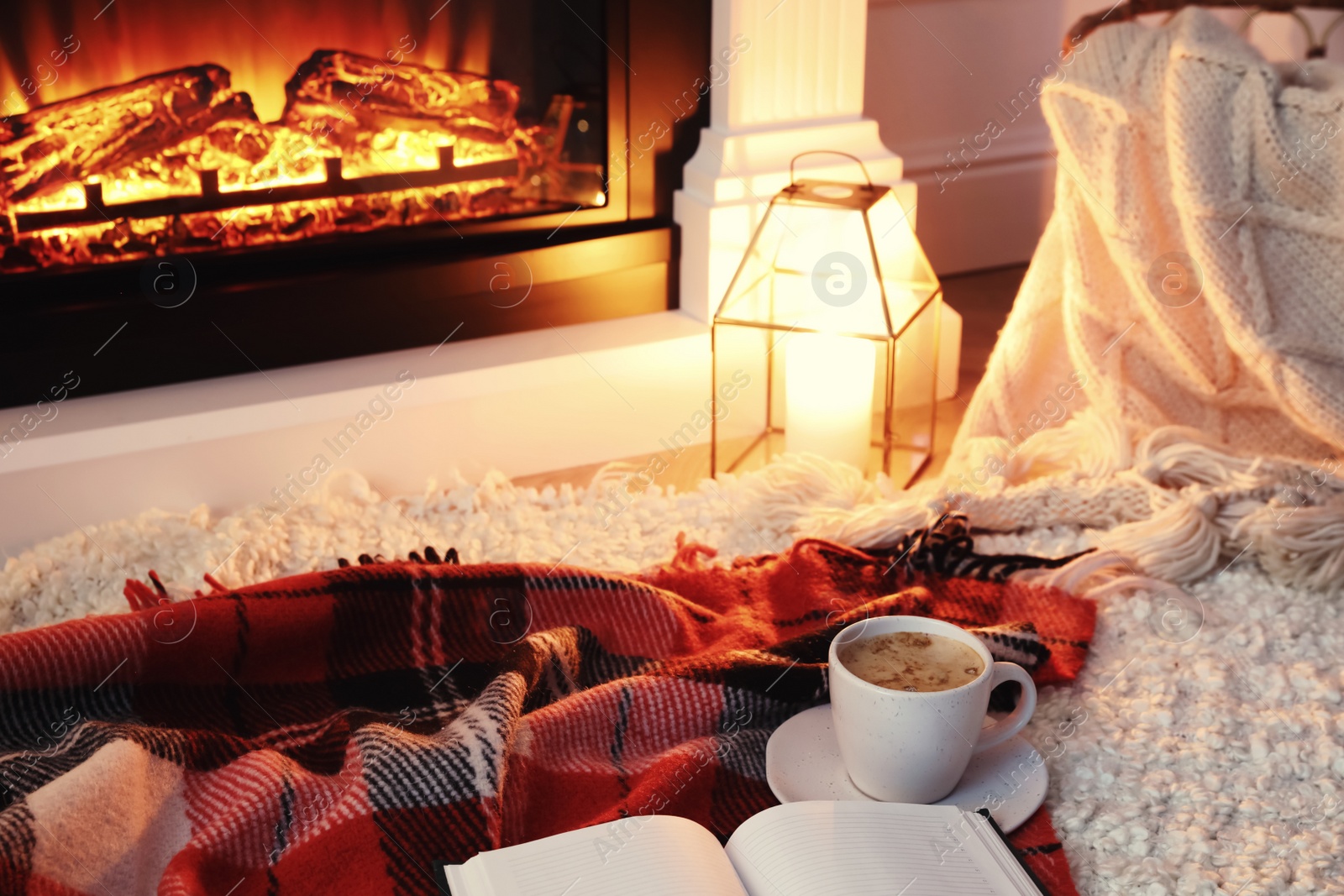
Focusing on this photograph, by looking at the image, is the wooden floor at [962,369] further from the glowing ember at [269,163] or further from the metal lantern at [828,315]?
the glowing ember at [269,163]

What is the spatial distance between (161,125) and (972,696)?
1096 millimetres

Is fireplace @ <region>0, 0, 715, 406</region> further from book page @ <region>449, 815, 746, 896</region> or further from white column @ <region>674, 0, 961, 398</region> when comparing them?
book page @ <region>449, 815, 746, 896</region>

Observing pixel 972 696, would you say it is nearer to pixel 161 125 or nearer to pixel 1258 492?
pixel 1258 492

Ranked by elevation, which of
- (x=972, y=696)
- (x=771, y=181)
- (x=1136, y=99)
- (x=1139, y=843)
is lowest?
(x=1139, y=843)

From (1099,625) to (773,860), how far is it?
0.48 metres

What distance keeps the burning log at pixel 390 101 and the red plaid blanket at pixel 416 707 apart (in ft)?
2.12

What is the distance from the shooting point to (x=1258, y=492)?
1187 millimetres

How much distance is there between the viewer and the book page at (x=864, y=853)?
686 mm

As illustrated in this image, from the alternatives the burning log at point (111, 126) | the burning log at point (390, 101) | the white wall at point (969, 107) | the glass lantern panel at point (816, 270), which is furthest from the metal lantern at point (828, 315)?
the burning log at point (111, 126)

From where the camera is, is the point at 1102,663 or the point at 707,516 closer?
Answer: the point at 1102,663

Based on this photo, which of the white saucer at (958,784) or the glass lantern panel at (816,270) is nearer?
the white saucer at (958,784)

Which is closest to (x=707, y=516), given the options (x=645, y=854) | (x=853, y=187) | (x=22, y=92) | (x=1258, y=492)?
(x=853, y=187)

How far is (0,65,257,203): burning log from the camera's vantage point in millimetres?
1334

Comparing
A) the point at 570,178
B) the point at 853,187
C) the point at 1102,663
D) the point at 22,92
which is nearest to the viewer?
the point at 1102,663
